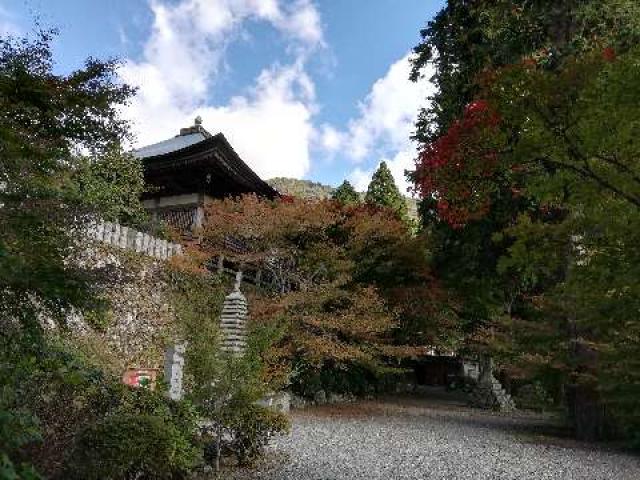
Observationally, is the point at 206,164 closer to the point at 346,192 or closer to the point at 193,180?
the point at 193,180

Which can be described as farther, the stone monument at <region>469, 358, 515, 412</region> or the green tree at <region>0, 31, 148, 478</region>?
the stone monument at <region>469, 358, 515, 412</region>

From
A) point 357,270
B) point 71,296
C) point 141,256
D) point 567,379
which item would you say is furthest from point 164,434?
point 357,270

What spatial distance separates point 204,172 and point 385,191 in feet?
57.6

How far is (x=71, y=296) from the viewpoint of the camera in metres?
3.00

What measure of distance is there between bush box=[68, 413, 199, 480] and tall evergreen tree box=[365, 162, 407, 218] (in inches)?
1008

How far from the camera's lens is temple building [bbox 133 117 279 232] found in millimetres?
13930

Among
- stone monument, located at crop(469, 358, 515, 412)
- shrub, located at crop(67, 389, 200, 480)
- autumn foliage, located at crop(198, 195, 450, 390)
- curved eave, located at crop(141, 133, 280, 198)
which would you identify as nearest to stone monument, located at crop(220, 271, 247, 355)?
autumn foliage, located at crop(198, 195, 450, 390)

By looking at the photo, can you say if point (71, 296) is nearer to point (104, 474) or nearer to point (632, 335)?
point (104, 474)

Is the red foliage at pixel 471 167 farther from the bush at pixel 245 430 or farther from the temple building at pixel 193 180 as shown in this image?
the temple building at pixel 193 180

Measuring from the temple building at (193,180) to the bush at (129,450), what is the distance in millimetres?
9607

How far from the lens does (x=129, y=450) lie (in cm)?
436

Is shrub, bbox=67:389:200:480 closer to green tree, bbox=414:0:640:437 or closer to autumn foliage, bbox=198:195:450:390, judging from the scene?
green tree, bbox=414:0:640:437

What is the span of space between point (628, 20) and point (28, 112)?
1180cm

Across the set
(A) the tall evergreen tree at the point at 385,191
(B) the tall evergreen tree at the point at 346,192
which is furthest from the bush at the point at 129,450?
(A) the tall evergreen tree at the point at 385,191
